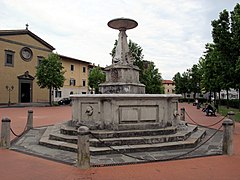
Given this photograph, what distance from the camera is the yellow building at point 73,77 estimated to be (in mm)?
50606

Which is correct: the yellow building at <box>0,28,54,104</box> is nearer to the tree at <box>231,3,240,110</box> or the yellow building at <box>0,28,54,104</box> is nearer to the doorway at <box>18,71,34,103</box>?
the doorway at <box>18,71,34,103</box>

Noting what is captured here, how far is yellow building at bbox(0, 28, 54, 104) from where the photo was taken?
36.4 meters

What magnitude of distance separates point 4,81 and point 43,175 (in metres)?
34.9

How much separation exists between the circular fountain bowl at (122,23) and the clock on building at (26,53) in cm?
3254

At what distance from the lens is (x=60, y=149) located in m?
7.73

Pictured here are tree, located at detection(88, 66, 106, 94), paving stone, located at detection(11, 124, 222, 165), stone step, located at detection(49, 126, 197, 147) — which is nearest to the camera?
paving stone, located at detection(11, 124, 222, 165)

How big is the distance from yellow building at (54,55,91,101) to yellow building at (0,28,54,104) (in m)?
6.86

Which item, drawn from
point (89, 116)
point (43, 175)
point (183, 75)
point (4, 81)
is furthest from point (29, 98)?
point (183, 75)

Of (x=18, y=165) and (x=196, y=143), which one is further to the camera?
(x=196, y=143)

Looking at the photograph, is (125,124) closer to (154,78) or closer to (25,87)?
(25,87)

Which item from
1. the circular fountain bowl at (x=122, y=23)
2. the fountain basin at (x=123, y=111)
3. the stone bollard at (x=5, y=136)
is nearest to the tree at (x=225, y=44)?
the circular fountain bowl at (x=122, y=23)

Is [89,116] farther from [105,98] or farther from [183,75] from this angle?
[183,75]

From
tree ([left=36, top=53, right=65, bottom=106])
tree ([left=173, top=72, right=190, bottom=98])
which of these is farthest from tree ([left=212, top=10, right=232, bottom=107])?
tree ([left=173, top=72, right=190, bottom=98])

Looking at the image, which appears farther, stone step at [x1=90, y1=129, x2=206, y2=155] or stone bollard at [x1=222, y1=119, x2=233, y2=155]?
stone bollard at [x1=222, y1=119, x2=233, y2=155]
